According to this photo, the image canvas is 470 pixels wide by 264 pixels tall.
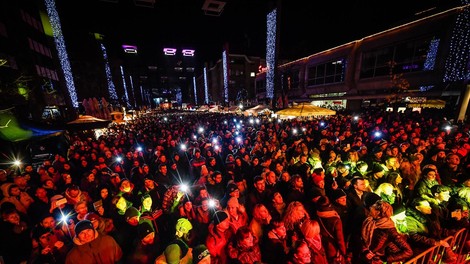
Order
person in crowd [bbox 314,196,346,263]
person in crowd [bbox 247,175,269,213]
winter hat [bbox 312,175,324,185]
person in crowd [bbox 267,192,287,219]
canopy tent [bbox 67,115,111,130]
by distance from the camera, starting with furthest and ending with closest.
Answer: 1. canopy tent [bbox 67,115,111,130]
2. winter hat [bbox 312,175,324,185]
3. person in crowd [bbox 247,175,269,213]
4. person in crowd [bbox 267,192,287,219]
5. person in crowd [bbox 314,196,346,263]

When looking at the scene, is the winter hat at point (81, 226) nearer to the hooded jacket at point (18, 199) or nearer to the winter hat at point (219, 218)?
the winter hat at point (219, 218)

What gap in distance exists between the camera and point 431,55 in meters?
14.5

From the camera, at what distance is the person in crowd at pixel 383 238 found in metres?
2.68

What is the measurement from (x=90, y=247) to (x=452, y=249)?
541 cm

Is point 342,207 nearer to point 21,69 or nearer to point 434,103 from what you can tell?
point 21,69

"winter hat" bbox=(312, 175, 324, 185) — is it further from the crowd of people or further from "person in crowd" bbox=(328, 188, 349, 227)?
"person in crowd" bbox=(328, 188, 349, 227)

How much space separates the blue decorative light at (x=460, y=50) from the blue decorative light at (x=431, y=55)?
903 mm

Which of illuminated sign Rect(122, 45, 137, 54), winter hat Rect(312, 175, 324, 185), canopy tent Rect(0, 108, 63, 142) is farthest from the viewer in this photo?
illuminated sign Rect(122, 45, 137, 54)

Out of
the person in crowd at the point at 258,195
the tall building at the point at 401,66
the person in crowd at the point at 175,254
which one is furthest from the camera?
the tall building at the point at 401,66

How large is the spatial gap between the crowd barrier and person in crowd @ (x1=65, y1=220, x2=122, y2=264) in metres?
4.03

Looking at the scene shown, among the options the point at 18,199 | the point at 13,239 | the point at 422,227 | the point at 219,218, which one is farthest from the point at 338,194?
the point at 18,199

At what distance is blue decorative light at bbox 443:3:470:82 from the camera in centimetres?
1243

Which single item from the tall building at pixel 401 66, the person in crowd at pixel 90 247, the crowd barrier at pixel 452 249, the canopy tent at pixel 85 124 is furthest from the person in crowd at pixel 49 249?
the tall building at pixel 401 66

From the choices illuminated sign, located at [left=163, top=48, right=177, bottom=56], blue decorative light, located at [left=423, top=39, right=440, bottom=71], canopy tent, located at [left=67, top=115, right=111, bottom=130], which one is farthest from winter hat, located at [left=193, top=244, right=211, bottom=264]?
illuminated sign, located at [left=163, top=48, right=177, bottom=56]
